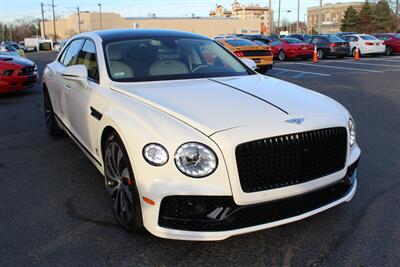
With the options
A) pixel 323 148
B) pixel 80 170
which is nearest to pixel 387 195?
pixel 323 148

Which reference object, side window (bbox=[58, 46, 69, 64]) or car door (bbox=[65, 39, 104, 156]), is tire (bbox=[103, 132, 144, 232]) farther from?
side window (bbox=[58, 46, 69, 64])

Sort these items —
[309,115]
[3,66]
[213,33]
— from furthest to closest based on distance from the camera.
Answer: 1. [213,33]
2. [3,66]
3. [309,115]

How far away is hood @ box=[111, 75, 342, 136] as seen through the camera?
296 cm

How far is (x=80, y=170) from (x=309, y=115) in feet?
9.64

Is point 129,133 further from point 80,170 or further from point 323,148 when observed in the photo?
point 80,170

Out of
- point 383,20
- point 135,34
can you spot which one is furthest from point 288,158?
point 383,20

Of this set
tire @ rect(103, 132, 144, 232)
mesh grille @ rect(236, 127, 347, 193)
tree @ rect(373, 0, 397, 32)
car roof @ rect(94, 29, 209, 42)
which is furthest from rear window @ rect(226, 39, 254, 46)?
tree @ rect(373, 0, 397, 32)

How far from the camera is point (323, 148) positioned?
3094 millimetres

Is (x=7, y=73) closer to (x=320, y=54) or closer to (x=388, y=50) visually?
(x=320, y=54)

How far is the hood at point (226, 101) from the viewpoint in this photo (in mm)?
2963

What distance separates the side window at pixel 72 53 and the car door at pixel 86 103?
0.54ft

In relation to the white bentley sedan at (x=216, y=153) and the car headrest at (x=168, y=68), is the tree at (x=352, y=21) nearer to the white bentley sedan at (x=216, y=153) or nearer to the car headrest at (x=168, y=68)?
the car headrest at (x=168, y=68)

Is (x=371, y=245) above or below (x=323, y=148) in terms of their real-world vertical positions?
below

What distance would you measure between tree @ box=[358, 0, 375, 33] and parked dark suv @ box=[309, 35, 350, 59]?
4897 cm
